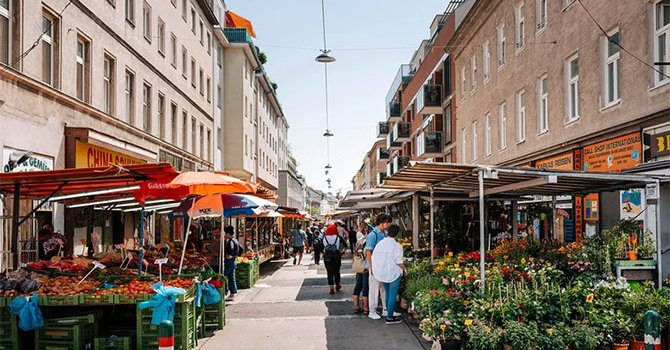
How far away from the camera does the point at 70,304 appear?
8492 millimetres

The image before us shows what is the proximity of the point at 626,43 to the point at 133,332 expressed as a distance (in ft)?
39.1

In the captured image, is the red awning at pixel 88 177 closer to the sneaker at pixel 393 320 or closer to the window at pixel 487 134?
the sneaker at pixel 393 320

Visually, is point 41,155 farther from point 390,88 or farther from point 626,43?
point 390,88

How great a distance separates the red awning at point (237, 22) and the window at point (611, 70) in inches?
1318

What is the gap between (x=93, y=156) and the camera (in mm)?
17875

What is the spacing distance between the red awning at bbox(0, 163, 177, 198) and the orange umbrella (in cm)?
13

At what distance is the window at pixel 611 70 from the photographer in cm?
1548

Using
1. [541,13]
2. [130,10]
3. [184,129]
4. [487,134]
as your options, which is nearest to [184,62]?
[184,129]

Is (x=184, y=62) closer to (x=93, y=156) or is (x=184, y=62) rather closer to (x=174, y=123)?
(x=174, y=123)

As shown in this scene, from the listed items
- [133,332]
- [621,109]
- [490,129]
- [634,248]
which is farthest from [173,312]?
[490,129]

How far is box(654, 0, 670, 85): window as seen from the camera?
13289 millimetres

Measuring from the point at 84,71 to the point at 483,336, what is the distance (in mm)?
14160

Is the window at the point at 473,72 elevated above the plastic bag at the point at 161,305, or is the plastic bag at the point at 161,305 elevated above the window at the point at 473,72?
the window at the point at 473,72

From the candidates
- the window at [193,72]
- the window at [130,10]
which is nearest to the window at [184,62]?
the window at [193,72]
